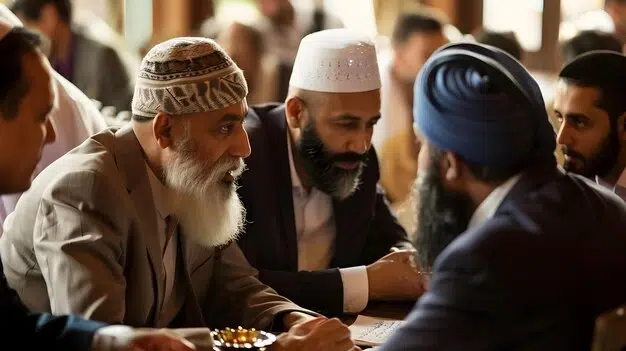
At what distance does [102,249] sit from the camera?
9.78ft

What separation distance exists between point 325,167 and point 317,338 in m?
1.15

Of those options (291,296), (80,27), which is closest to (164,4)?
(80,27)

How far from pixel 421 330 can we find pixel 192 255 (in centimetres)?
112

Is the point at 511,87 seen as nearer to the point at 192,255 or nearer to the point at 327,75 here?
the point at 192,255

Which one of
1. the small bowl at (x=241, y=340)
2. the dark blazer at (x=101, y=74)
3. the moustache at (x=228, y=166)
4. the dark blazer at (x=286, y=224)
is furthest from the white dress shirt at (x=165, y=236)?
the dark blazer at (x=101, y=74)

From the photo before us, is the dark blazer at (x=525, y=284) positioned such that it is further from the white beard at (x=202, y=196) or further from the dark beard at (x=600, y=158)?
the dark beard at (x=600, y=158)

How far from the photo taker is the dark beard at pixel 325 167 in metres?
4.18

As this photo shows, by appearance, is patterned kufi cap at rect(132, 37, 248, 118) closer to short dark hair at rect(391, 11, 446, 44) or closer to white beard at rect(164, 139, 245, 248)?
white beard at rect(164, 139, 245, 248)

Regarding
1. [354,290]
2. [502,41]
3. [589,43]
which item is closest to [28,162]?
[354,290]

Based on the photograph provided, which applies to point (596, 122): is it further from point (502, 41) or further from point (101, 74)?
point (101, 74)

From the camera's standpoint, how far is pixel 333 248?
14.0 feet

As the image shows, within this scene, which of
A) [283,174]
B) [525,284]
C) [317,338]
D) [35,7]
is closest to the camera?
[525,284]

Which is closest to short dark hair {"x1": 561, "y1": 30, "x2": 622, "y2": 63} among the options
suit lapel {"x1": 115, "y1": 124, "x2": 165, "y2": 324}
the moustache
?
the moustache

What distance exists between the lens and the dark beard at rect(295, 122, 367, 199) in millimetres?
4180
